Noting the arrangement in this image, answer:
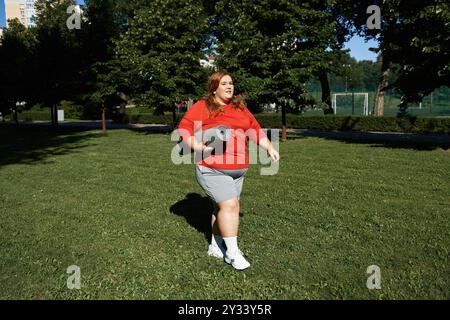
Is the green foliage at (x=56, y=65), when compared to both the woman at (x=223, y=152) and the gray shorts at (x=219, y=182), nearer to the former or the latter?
the woman at (x=223, y=152)

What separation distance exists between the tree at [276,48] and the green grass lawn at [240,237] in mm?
6236

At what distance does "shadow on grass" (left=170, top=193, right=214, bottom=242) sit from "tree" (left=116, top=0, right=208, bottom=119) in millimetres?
13042

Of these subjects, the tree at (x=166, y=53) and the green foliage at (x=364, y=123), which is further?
the green foliage at (x=364, y=123)

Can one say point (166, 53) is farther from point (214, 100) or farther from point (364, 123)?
point (214, 100)

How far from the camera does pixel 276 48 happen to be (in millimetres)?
15773

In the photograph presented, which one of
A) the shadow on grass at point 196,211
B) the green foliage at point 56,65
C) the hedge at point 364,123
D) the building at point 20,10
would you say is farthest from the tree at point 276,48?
the building at point 20,10

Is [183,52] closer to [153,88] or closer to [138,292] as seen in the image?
[153,88]

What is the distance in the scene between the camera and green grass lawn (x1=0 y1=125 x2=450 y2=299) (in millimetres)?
3881

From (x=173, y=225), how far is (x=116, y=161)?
23.0 feet

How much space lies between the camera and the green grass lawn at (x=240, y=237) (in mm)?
3881

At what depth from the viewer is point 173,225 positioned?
5766mm

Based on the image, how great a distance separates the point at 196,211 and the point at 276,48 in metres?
10.8

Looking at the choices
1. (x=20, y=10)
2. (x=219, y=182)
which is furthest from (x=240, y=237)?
(x=20, y=10)
